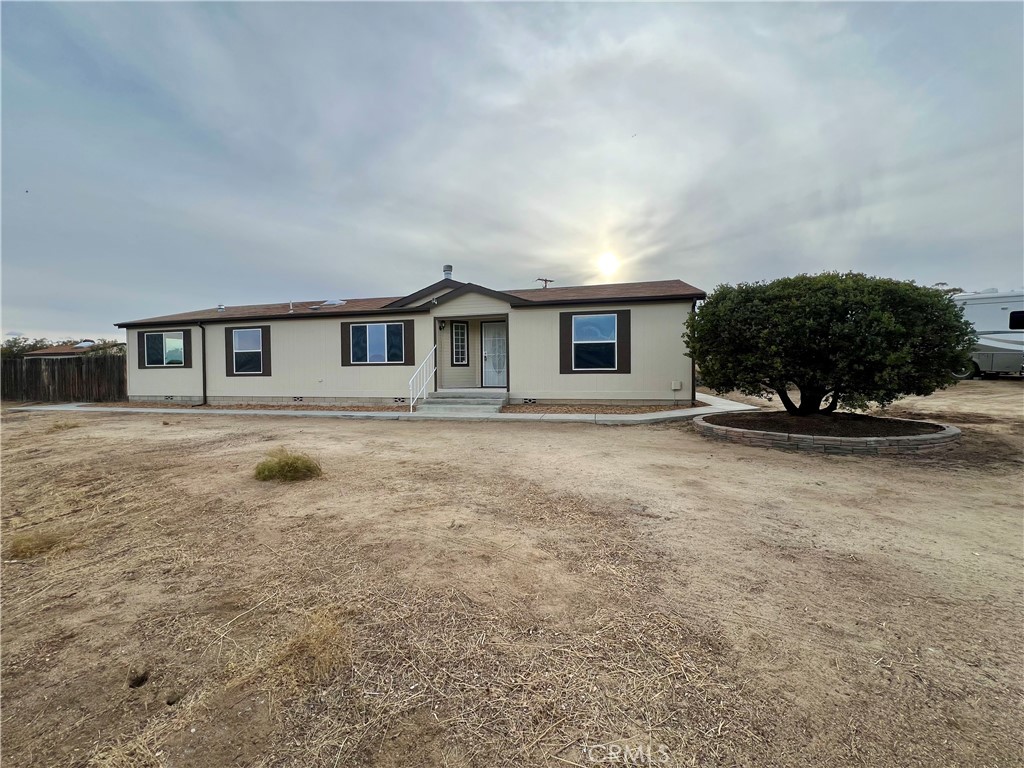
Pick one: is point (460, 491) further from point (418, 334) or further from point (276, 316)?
point (276, 316)

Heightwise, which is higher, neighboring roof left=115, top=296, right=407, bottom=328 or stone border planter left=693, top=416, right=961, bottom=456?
neighboring roof left=115, top=296, right=407, bottom=328

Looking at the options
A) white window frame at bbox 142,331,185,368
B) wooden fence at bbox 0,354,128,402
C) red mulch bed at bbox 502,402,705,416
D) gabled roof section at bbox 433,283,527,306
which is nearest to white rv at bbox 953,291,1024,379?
red mulch bed at bbox 502,402,705,416

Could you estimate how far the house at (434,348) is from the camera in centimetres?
1095

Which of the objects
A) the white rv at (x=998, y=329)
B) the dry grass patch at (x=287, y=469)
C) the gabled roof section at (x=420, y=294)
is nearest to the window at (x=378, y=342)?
the gabled roof section at (x=420, y=294)

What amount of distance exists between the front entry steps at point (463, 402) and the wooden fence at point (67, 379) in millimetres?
12367

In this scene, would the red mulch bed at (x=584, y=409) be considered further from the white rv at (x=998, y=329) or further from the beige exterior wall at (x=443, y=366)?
the white rv at (x=998, y=329)

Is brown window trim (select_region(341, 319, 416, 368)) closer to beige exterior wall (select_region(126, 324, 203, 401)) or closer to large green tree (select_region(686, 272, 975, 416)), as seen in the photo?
beige exterior wall (select_region(126, 324, 203, 401))

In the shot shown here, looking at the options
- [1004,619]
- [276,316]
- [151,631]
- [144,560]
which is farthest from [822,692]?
[276,316]

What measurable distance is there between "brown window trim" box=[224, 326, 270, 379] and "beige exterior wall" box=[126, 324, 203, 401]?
3.56 feet

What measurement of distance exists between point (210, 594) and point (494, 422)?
7364mm

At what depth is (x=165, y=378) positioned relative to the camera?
1458cm

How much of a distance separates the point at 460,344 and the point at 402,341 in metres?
1.87

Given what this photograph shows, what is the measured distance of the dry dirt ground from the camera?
1437mm

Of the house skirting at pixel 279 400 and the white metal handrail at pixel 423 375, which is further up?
the white metal handrail at pixel 423 375
